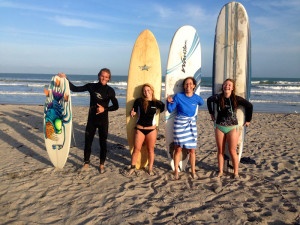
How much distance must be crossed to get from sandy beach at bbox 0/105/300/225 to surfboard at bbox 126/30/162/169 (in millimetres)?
859

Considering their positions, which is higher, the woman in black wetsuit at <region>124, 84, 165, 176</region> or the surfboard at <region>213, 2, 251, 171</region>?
the surfboard at <region>213, 2, 251, 171</region>

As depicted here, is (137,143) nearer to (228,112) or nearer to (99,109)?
(99,109)

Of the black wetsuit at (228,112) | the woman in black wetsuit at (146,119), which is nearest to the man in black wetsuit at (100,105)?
the woman in black wetsuit at (146,119)

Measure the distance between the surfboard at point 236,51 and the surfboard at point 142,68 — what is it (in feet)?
3.23

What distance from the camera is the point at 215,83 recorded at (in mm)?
4266

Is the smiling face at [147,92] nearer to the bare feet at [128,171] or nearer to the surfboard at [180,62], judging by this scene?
the surfboard at [180,62]

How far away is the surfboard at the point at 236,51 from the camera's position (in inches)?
A: 163

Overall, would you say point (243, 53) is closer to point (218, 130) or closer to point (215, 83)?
point (215, 83)

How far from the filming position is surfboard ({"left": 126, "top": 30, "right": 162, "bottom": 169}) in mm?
4234

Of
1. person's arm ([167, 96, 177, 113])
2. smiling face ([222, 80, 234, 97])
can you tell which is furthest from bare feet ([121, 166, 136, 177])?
smiling face ([222, 80, 234, 97])

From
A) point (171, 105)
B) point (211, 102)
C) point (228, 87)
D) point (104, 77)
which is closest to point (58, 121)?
point (104, 77)

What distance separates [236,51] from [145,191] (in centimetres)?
254

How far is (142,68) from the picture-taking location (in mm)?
4258

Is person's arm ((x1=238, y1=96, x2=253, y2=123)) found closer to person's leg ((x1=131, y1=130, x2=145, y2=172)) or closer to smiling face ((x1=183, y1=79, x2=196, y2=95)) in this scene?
smiling face ((x1=183, y1=79, x2=196, y2=95))
